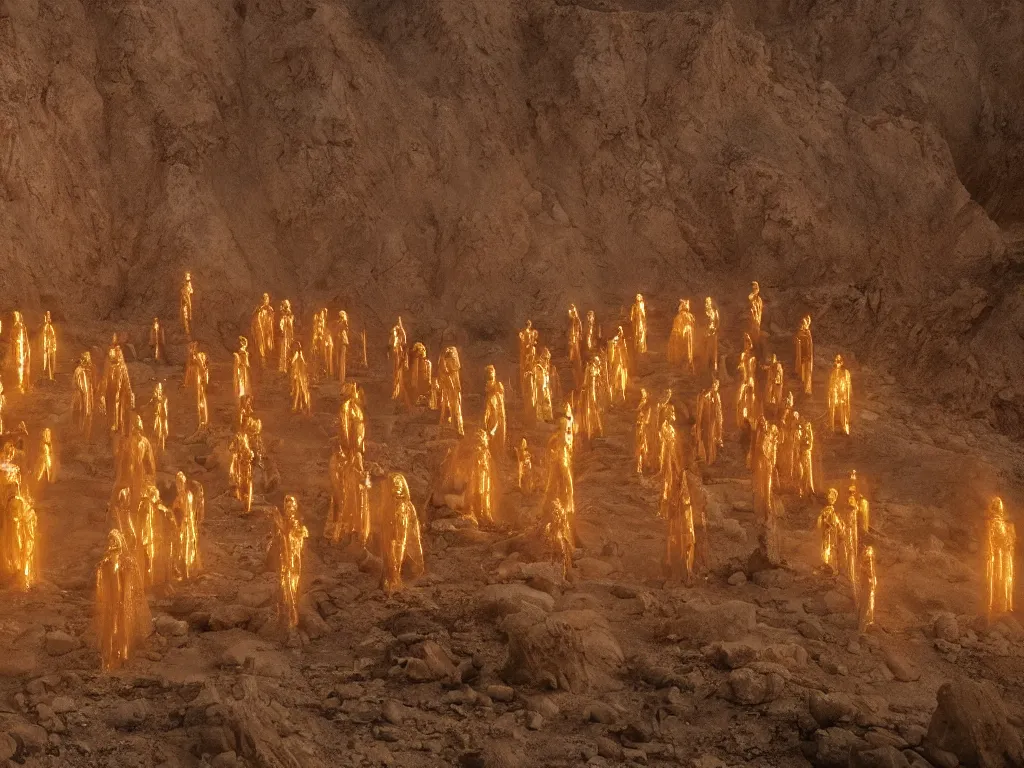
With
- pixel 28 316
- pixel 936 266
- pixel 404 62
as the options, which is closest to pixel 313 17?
pixel 404 62

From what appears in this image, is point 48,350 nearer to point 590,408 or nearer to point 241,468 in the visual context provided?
point 241,468

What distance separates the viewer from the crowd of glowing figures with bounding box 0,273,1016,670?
669 inches

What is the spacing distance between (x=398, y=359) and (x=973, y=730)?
1586 cm

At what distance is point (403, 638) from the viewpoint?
51.7ft

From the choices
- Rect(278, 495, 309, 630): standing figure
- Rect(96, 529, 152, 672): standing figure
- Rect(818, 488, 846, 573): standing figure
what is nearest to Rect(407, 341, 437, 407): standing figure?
Rect(278, 495, 309, 630): standing figure

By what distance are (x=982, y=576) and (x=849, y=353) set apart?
36.8 feet

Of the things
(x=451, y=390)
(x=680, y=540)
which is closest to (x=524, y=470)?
(x=451, y=390)

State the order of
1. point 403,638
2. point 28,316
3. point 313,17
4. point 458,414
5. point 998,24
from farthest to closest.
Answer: point 998,24
point 313,17
point 28,316
point 458,414
point 403,638

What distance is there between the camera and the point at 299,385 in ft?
82.9

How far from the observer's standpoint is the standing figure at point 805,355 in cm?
2730

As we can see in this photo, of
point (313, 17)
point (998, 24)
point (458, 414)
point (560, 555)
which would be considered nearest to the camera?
point (560, 555)

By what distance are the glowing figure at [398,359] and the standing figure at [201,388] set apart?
4.04 meters

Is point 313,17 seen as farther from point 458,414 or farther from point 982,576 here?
point 982,576

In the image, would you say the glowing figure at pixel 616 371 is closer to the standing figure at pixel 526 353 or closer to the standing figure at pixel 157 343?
the standing figure at pixel 526 353
